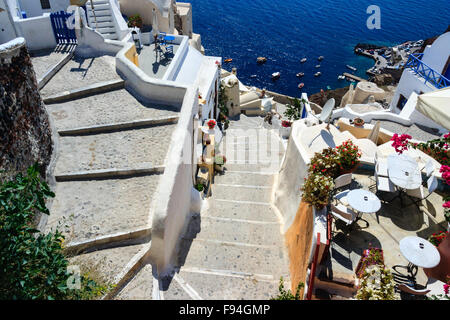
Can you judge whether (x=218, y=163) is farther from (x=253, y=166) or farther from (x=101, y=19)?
(x=101, y=19)

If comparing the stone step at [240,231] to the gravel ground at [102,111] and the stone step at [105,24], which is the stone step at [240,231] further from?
the stone step at [105,24]

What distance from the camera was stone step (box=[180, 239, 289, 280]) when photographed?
983 cm

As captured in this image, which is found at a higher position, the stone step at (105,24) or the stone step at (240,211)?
the stone step at (105,24)

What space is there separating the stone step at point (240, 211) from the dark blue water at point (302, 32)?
46570mm

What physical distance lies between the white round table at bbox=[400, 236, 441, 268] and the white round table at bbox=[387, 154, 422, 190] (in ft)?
7.67

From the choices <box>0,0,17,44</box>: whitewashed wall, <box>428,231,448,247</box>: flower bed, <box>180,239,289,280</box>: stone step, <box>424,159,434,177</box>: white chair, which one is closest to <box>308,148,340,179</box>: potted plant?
<box>428,231,448,247</box>: flower bed

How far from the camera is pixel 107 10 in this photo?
19.5 m

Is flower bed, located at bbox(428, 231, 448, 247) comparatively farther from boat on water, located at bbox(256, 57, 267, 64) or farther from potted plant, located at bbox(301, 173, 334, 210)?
boat on water, located at bbox(256, 57, 267, 64)

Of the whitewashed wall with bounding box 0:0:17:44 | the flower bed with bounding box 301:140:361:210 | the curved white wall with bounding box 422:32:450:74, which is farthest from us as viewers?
the curved white wall with bounding box 422:32:450:74

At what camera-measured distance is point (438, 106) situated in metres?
13.0

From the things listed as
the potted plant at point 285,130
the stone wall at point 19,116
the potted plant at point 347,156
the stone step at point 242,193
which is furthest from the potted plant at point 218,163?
the stone wall at point 19,116

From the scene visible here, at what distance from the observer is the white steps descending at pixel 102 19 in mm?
18734

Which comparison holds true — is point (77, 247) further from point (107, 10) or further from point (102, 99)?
point (107, 10)
